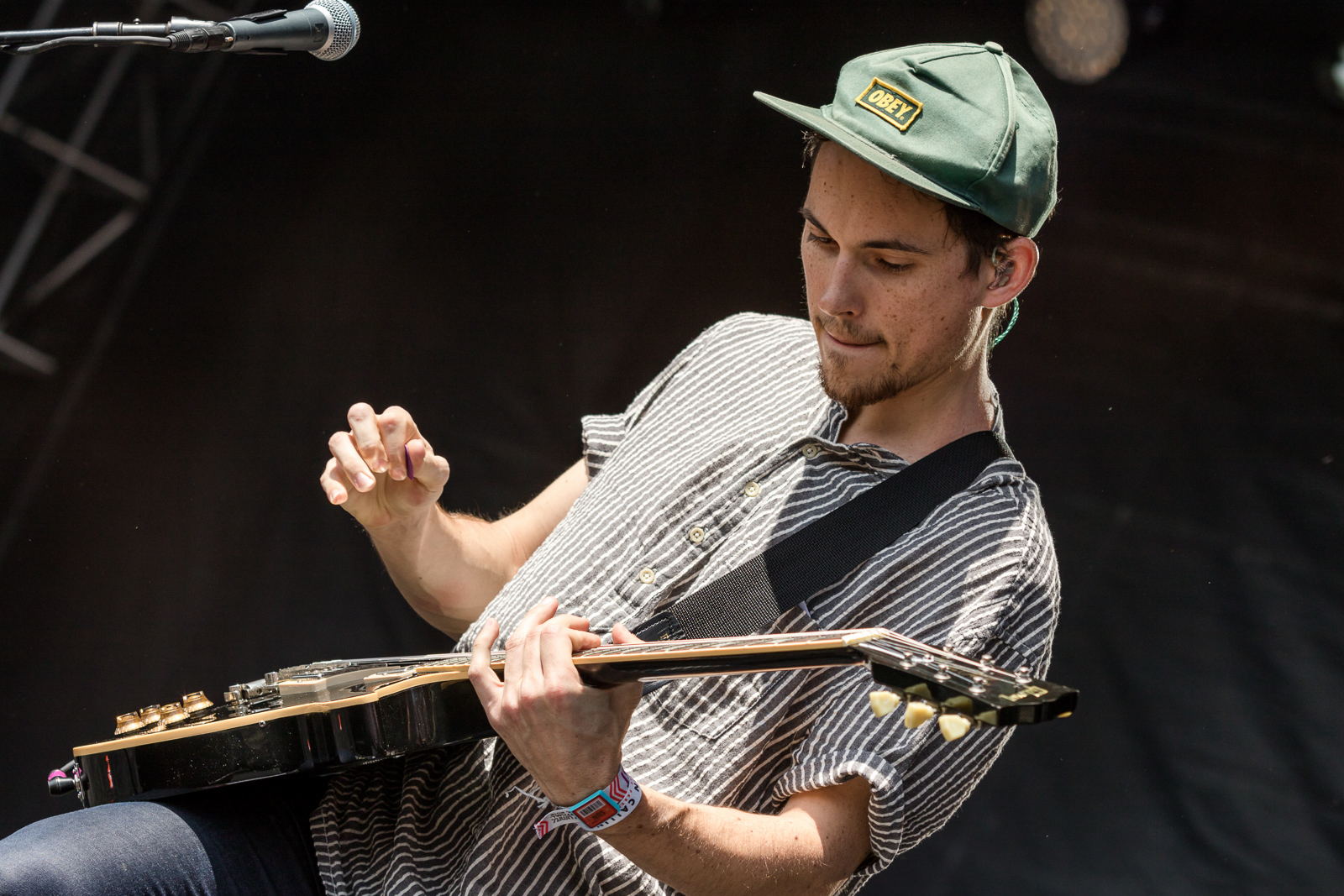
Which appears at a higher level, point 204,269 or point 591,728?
point 204,269

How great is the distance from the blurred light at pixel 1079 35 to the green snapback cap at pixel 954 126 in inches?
35.1

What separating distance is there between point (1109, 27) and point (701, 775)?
1.76 metres

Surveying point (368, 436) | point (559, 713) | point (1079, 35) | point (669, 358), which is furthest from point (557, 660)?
point (1079, 35)

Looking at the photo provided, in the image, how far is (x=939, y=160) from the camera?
4.58 ft

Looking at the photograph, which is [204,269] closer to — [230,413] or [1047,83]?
[230,413]

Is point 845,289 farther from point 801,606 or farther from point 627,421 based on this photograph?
point 627,421

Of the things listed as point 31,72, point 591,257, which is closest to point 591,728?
point 591,257

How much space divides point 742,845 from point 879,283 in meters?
0.73

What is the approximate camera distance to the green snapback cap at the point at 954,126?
1.40 m

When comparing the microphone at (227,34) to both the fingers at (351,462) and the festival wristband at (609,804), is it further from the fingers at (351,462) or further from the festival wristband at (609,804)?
the festival wristband at (609,804)

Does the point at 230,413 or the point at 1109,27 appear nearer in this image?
the point at 1109,27

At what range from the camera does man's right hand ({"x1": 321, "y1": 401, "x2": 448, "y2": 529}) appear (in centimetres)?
158

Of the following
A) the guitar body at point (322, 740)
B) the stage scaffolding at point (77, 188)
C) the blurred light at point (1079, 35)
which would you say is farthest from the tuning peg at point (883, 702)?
the stage scaffolding at point (77, 188)

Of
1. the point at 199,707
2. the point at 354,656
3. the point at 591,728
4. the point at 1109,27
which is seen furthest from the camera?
the point at 354,656
